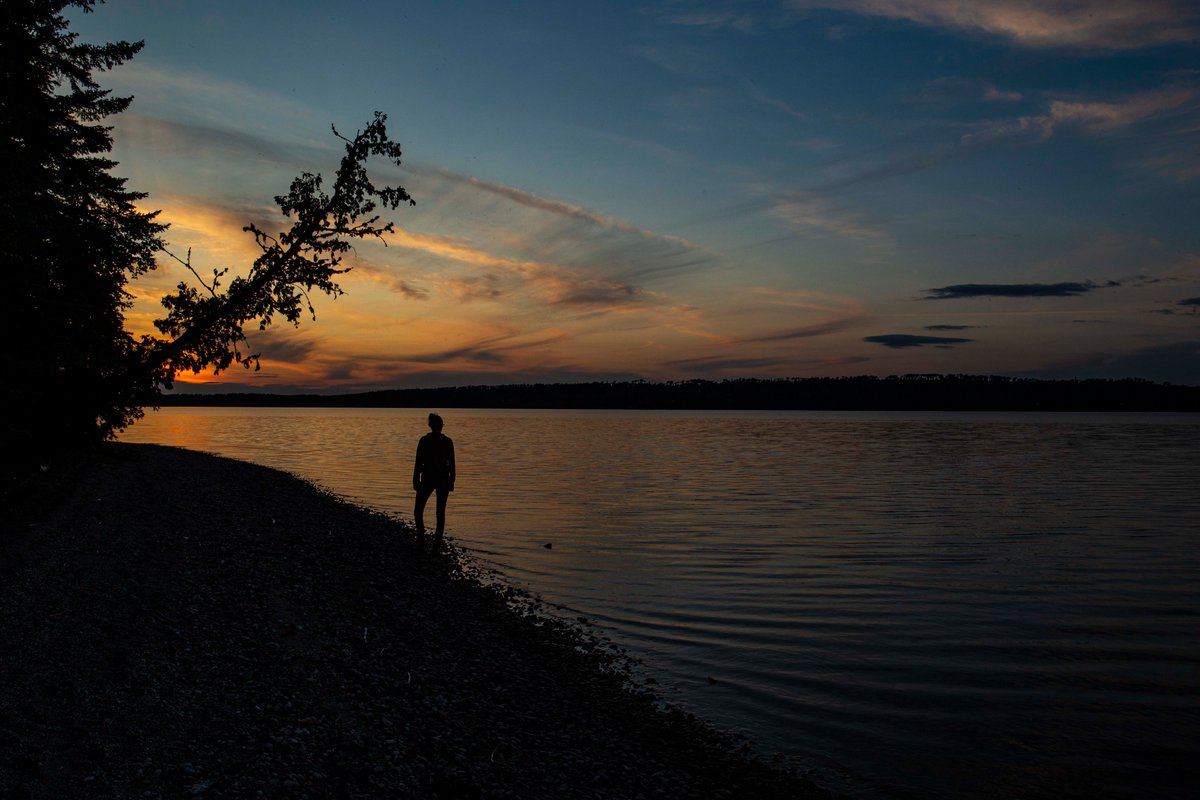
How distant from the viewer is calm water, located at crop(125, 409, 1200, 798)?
9391mm

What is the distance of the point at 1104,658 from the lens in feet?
41.4

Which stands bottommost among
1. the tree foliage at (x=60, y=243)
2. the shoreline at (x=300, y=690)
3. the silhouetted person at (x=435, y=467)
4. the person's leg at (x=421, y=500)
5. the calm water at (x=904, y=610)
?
the calm water at (x=904, y=610)

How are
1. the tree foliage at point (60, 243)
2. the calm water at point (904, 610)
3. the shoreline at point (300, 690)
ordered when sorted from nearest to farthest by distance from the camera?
the shoreline at point (300, 690)
the calm water at point (904, 610)
the tree foliage at point (60, 243)

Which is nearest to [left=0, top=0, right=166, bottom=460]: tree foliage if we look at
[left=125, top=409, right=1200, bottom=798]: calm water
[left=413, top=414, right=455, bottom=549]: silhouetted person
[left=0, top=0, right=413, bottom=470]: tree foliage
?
[left=0, top=0, right=413, bottom=470]: tree foliage

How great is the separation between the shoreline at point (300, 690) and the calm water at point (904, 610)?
1.48 meters

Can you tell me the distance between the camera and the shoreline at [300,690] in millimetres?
7023

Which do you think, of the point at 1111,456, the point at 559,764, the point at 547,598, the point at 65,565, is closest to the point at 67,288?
the point at 65,565

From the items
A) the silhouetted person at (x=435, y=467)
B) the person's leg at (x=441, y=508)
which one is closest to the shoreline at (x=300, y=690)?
the person's leg at (x=441, y=508)

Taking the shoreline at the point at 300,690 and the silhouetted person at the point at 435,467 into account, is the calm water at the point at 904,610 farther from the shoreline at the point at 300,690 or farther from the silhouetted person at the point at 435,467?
the silhouetted person at the point at 435,467

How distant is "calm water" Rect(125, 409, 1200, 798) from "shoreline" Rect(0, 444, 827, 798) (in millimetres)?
1483

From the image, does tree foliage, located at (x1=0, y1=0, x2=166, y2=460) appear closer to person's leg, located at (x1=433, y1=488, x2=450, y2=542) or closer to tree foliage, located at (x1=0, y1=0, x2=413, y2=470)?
tree foliage, located at (x1=0, y1=0, x2=413, y2=470)

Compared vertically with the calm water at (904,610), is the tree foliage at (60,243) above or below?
Result: above

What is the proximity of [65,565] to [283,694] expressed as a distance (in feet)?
21.1

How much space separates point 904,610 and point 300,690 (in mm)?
11678
